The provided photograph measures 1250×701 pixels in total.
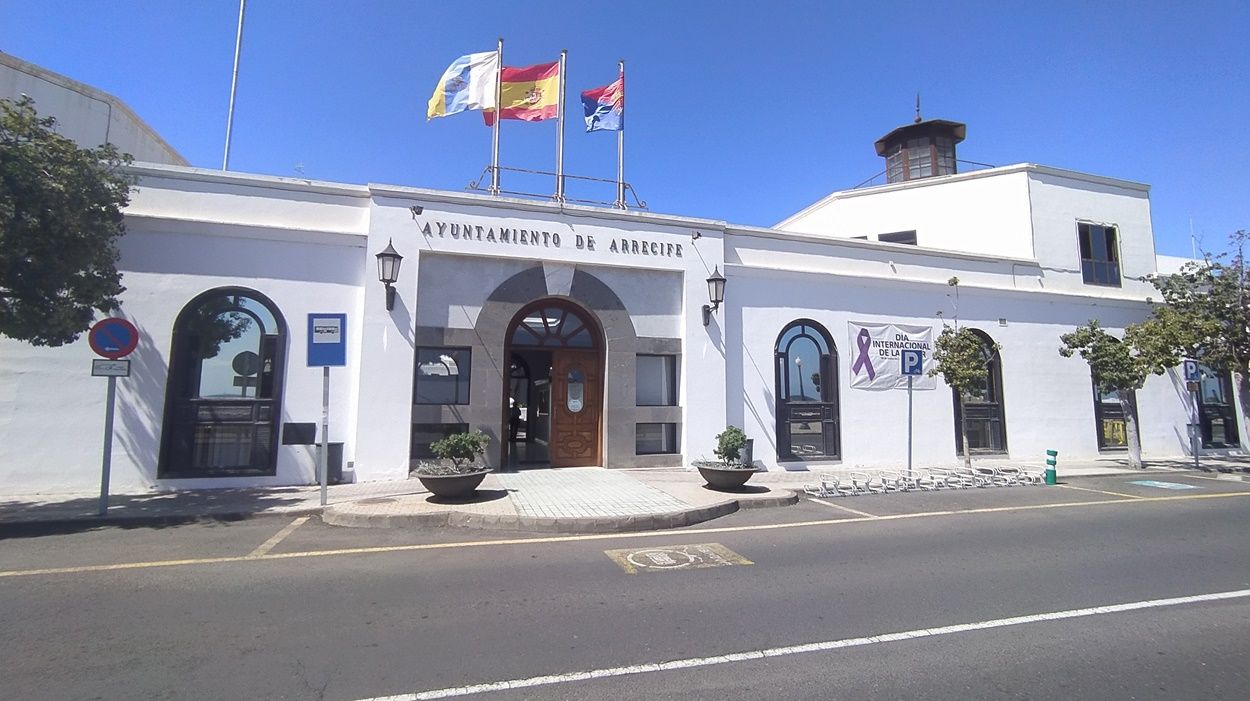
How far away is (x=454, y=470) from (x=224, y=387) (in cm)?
519

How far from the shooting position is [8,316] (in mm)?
8328

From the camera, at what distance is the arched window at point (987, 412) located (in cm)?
1609

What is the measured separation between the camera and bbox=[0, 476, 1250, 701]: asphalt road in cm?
386

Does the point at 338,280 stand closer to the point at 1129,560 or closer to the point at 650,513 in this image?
the point at 650,513

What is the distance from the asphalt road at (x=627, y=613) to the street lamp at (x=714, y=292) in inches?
251

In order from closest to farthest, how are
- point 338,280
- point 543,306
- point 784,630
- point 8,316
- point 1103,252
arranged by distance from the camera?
point 784,630 < point 8,316 < point 338,280 < point 543,306 < point 1103,252

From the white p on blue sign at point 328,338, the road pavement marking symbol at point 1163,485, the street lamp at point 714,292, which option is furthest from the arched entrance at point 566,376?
the road pavement marking symbol at point 1163,485

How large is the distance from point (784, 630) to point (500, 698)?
2276 millimetres

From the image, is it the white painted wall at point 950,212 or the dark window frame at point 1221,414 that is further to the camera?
the dark window frame at point 1221,414

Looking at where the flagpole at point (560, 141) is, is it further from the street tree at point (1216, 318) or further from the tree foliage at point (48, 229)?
the street tree at point (1216, 318)

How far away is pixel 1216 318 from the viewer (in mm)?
16562

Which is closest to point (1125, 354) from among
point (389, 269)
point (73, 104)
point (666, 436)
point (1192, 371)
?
point (1192, 371)

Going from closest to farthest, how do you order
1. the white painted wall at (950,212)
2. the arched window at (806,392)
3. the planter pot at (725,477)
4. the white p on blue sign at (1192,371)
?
the planter pot at (725,477)
the arched window at (806,392)
the white p on blue sign at (1192,371)
the white painted wall at (950,212)

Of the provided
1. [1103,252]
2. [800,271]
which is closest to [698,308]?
[800,271]
